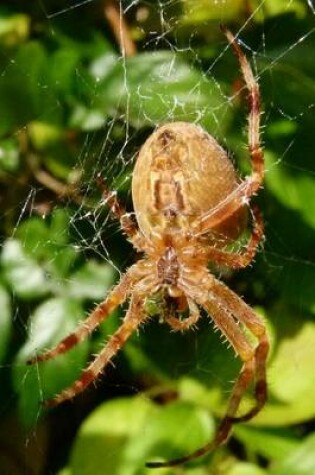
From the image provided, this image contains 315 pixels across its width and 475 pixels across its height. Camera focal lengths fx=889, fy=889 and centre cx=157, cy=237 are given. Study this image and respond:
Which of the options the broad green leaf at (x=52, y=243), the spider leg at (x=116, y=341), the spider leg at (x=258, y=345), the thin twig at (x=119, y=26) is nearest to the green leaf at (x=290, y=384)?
the spider leg at (x=258, y=345)

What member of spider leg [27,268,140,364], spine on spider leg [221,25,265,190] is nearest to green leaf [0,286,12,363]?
spider leg [27,268,140,364]

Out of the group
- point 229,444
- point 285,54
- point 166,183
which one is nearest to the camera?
point 166,183

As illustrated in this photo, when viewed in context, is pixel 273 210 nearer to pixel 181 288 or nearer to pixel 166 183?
pixel 181 288

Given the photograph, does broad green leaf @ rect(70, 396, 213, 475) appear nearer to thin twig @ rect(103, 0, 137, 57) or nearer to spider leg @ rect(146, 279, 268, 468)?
spider leg @ rect(146, 279, 268, 468)

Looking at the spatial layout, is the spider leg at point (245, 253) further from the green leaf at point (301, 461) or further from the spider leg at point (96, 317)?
the green leaf at point (301, 461)

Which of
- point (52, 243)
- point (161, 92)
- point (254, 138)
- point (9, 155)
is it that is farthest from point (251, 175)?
point (9, 155)

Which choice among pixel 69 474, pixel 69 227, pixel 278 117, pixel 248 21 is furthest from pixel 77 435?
pixel 248 21

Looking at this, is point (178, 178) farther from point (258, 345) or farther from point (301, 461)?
point (301, 461)

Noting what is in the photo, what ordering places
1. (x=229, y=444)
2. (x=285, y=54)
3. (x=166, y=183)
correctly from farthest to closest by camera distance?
(x=229, y=444)
(x=285, y=54)
(x=166, y=183)
